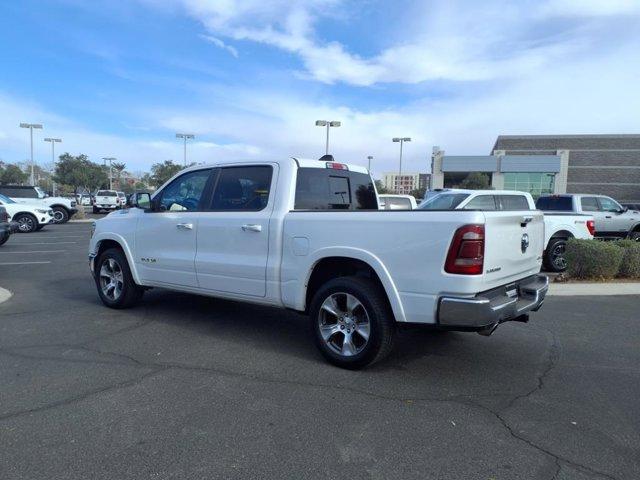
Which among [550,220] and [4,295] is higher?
[550,220]

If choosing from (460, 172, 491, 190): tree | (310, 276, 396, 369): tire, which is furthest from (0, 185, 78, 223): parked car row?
(460, 172, 491, 190): tree

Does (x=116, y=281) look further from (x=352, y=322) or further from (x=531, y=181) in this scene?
(x=531, y=181)

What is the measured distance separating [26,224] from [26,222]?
0.29 feet

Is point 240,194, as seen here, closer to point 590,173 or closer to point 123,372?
point 123,372

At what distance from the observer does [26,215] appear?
63.8ft

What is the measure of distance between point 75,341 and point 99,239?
196 centimetres

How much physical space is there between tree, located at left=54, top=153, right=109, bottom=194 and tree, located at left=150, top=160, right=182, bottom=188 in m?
8.28

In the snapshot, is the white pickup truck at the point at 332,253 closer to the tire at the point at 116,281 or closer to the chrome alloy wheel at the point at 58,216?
the tire at the point at 116,281

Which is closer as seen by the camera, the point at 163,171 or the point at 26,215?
the point at 26,215

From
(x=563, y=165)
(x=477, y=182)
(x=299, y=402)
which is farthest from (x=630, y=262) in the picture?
(x=563, y=165)

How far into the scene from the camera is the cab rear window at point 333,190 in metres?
5.13

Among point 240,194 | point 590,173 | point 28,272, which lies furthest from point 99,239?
point 590,173

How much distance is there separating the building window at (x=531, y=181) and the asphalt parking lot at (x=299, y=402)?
Answer: 2373 inches

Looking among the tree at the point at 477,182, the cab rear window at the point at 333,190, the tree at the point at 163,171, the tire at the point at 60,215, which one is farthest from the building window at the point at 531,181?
the cab rear window at the point at 333,190
